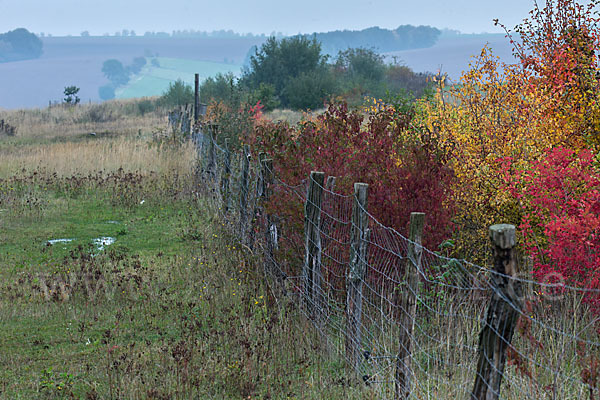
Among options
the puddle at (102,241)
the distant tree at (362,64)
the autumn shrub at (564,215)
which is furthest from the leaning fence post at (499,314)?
the distant tree at (362,64)

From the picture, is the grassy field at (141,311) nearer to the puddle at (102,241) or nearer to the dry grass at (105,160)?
the puddle at (102,241)

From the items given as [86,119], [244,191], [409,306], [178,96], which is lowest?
[86,119]

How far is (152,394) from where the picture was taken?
5.28 meters

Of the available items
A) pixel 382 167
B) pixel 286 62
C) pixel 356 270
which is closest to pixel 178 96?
pixel 286 62

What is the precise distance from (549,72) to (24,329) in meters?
7.24

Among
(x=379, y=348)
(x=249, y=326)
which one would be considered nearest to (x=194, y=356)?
(x=249, y=326)

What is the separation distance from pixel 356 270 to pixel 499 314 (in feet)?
8.84

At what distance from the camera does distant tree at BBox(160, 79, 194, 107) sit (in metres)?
46.2

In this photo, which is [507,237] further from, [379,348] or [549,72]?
[549,72]

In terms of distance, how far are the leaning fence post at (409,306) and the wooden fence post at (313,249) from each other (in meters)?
2.11

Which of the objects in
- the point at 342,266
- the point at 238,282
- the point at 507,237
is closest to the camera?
the point at 507,237

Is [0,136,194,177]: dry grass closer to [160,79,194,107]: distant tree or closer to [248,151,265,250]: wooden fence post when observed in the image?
[248,151,265,250]: wooden fence post

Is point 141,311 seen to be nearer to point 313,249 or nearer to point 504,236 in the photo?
point 313,249

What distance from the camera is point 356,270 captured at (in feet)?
19.1
